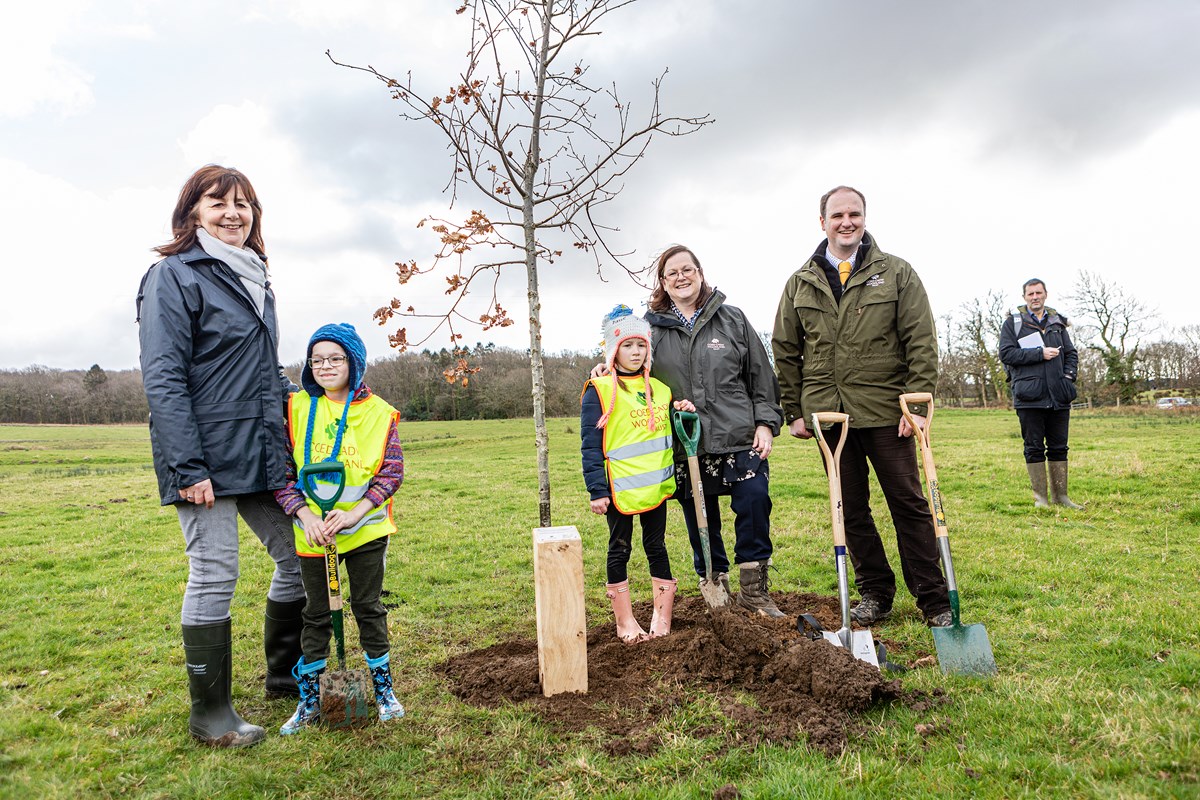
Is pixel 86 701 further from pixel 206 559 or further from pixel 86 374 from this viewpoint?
pixel 86 374

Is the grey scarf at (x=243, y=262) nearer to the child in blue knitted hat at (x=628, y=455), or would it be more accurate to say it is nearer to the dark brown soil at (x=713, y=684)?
the child in blue knitted hat at (x=628, y=455)

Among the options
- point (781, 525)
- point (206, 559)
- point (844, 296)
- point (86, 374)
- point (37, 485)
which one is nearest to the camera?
point (206, 559)

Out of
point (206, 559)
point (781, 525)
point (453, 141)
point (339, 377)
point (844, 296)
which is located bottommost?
point (781, 525)

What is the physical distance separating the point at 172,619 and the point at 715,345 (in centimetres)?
496

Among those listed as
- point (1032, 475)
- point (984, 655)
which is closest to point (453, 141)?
point (984, 655)

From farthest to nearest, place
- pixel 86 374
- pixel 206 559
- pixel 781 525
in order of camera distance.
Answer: pixel 86 374 < pixel 781 525 < pixel 206 559

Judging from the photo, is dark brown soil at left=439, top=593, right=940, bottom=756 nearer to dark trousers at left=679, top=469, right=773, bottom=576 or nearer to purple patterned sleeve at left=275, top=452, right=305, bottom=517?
dark trousers at left=679, top=469, right=773, bottom=576

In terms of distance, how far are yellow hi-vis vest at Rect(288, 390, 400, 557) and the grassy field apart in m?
0.97

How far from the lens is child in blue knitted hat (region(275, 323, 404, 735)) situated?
368cm

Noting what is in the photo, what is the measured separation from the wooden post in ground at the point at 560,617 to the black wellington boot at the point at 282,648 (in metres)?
1.42

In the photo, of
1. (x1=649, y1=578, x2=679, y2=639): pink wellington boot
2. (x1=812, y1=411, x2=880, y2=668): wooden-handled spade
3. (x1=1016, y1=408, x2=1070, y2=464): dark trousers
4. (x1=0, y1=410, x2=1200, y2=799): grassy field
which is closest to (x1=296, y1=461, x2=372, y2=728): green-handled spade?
(x1=0, y1=410, x2=1200, y2=799): grassy field

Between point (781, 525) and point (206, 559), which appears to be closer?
point (206, 559)

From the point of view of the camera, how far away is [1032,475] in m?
8.87

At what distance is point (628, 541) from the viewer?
14.9ft
